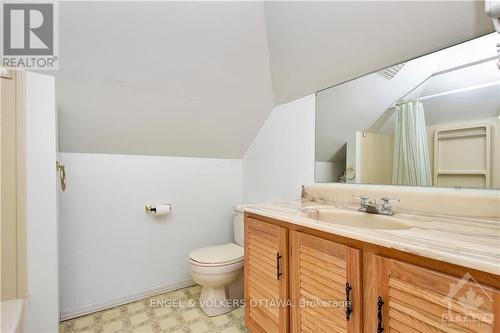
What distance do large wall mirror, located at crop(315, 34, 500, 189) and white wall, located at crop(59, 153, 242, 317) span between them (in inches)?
47.6

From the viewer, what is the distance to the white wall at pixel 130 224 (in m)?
1.74

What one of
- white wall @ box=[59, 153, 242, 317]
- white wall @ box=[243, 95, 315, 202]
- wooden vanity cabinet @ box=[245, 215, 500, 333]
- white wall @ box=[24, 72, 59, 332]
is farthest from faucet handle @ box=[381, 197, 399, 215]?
white wall @ box=[24, 72, 59, 332]

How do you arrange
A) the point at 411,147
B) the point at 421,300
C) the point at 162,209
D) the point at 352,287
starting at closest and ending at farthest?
the point at 421,300 → the point at 352,287 → the point at 411,147 → the point at 162,209

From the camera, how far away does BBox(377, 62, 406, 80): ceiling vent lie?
1.30 metres

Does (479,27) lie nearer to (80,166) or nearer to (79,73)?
(79,73)

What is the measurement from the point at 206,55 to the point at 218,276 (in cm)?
150

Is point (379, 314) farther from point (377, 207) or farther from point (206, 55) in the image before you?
point (206, 55)

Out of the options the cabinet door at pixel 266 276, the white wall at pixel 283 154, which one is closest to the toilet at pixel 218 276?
the cabinet door at pixel 266 276

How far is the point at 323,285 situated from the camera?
0.98m

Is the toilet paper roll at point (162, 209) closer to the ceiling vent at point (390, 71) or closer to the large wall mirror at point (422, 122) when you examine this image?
the large wall mirror at point (422, 122)

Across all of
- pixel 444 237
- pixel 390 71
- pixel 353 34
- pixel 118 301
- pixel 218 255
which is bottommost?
pixel 118 301

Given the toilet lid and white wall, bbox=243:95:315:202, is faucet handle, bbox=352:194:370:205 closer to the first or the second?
white wall, bbox=243:95:315:202

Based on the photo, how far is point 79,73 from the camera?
1428 mm

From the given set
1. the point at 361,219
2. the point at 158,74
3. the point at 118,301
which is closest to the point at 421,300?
the point at 361,219
